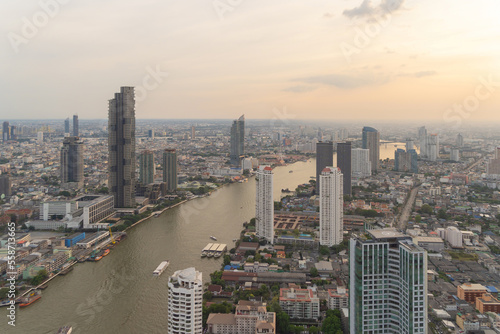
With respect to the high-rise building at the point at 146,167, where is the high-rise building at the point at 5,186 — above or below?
below

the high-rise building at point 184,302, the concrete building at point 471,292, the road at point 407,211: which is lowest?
the concrete building at point 471,292

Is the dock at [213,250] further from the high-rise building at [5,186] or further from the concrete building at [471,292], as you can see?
the high-rise building at [5,186]

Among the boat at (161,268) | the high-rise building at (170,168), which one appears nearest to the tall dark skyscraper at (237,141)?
the high-rise building at (170,168)

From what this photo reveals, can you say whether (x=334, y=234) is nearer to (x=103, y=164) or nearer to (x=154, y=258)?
(x=154, y=258)

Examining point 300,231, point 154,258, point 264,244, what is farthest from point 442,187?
point 154,258

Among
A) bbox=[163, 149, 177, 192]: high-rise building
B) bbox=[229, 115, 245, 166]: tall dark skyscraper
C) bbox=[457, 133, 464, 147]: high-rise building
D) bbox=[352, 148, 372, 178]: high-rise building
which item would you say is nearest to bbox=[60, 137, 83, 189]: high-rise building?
bbox=[163, 149, 177, 192]: high-rise building

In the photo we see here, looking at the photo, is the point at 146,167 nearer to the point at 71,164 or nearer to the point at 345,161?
the point at 71,164
